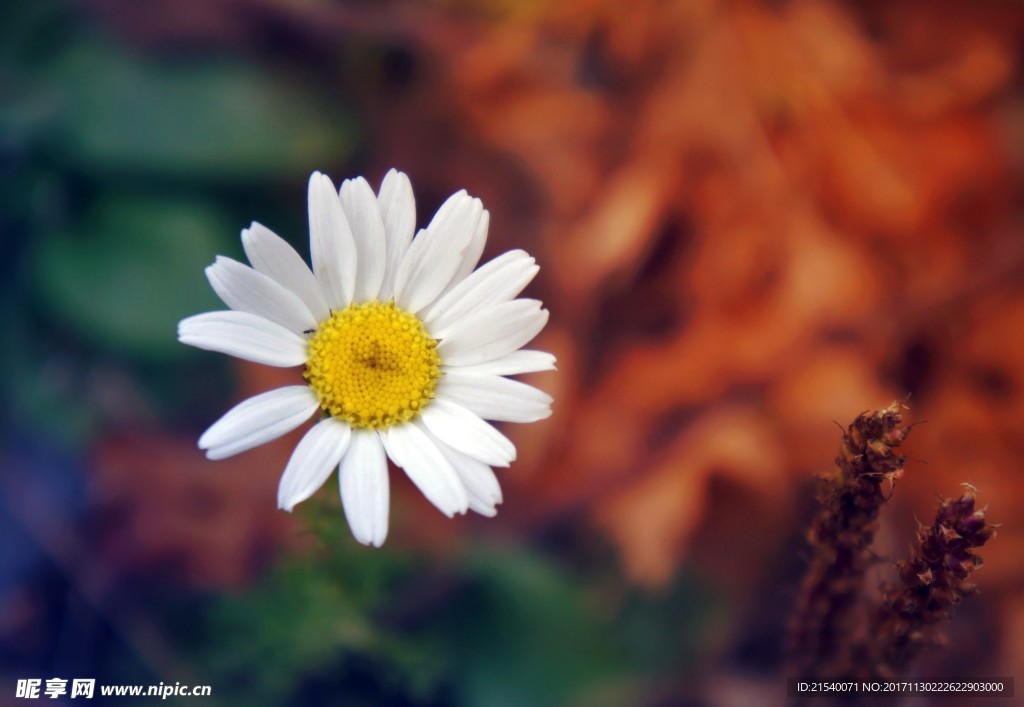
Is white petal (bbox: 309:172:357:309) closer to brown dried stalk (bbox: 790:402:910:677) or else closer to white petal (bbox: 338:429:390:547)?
white petal (bbox: 338:429:390:547)

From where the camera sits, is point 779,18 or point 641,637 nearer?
point 641,637

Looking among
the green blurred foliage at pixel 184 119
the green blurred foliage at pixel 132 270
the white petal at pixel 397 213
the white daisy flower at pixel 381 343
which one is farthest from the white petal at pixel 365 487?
the green blurred foliage at pixel 184 119

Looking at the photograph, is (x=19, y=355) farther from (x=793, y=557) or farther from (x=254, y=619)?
(x=793, y=557)

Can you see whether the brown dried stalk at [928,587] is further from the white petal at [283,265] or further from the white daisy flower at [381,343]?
the white petal at [283,265]

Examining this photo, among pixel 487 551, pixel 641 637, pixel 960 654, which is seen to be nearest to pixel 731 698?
pixel 641 637

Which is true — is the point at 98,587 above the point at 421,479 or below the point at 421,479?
above

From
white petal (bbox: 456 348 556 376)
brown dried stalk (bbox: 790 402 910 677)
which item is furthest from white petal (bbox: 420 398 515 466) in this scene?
brown dried stalk (bbox: 790 402 910 677)
